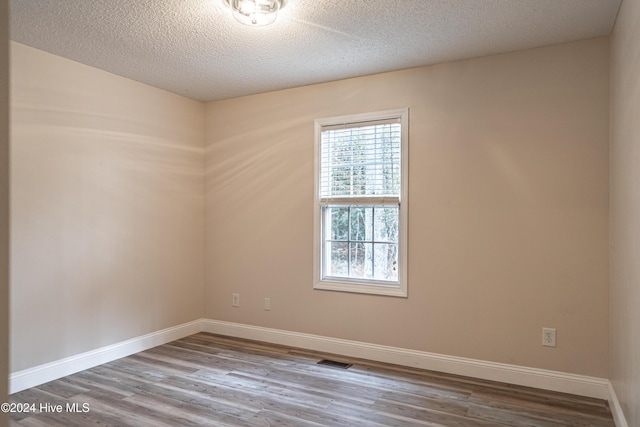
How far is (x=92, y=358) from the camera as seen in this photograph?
11.2ft

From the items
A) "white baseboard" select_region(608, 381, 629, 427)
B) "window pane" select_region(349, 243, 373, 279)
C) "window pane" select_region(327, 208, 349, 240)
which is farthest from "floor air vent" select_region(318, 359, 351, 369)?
"white baseboard" select_region(608, 381, 629, 427)

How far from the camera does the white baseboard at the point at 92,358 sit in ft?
9.64

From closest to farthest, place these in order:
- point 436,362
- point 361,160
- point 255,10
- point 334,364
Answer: point 255,10, point 436,362, point 334,364, point 361,160

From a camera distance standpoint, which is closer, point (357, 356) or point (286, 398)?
point (286, 398)

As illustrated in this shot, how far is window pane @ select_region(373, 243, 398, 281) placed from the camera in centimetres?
357

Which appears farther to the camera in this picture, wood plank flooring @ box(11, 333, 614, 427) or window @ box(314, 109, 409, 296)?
window @ box(314, 109, 409, 296)

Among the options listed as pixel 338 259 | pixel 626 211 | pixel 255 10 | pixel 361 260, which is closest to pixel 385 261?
pixel 361 260

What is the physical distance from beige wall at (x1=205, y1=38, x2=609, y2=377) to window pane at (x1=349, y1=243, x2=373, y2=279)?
0.83 ft

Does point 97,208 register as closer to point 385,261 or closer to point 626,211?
point 385,261

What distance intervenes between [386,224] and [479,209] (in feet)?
2.64

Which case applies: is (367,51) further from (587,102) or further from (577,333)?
(577,333)

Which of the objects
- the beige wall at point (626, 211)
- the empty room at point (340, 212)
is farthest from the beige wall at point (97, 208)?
the beige wall at point (626, 211)

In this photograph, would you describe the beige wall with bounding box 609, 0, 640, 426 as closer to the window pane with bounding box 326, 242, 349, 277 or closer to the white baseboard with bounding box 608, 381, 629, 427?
the white baseboard with bounding box 608, 381, 629, 427

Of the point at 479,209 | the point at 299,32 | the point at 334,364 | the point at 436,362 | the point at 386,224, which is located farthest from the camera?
the point at 386,224
